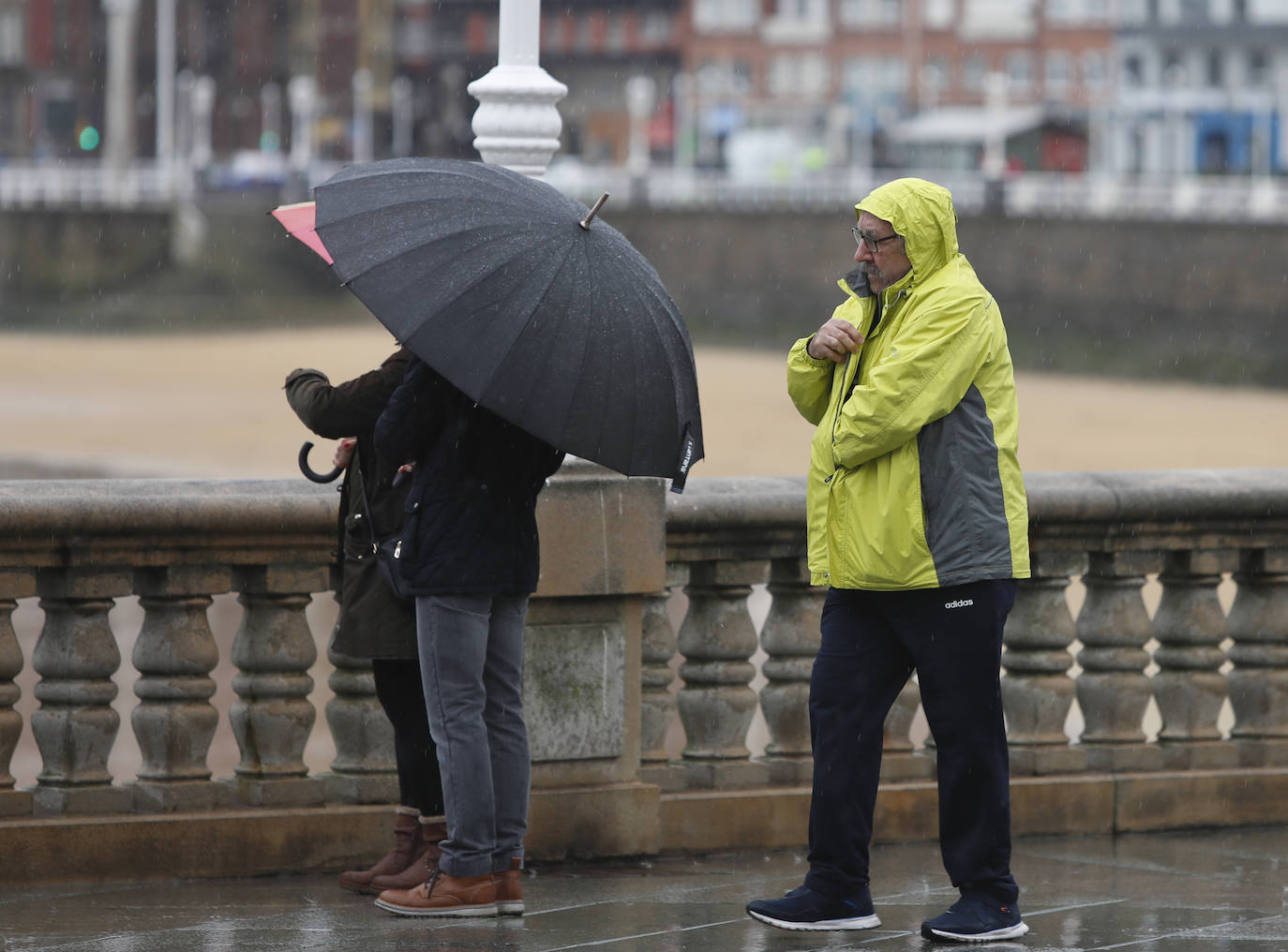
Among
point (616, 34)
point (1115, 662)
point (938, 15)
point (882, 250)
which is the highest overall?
point (616, 34)

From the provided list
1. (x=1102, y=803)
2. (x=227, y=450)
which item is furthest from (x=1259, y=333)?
(x=1102, y=803)

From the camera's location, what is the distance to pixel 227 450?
2847 centimetres

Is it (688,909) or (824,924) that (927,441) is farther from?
(688,909)

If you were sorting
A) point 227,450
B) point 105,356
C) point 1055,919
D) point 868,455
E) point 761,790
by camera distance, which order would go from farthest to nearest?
point 105,356 < point 227,450 < point 761,790 < point 1055,919 < point 868,455

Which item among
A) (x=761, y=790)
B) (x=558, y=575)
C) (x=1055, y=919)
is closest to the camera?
(x=1055, y=919)

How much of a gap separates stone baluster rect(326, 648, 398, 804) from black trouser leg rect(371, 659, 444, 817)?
416 millimetres

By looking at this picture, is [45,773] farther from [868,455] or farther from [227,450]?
[227,450]

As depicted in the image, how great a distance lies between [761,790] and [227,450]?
24215mm

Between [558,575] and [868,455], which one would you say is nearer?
[868,455]

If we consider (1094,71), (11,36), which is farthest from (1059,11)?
(11,36)

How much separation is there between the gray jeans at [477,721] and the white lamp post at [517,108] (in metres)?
1.10

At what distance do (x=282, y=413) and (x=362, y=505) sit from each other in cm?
2987

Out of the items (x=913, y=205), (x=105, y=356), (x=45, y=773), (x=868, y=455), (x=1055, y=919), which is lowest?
(x=1055, y=919)

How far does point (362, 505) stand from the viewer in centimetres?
425
